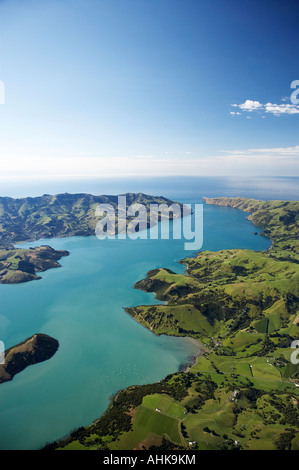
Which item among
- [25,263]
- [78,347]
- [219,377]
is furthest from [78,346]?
[25,263]

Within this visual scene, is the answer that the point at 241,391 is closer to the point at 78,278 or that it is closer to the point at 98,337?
the point at 98,337

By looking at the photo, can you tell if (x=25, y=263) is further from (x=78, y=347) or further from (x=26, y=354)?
(x=78, y=347)

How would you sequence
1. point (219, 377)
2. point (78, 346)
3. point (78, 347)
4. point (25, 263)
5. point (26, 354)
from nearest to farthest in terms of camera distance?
point (219, 377)
point (26, 354)
point (78, 347)
point (78, 346)
point (25, 263)

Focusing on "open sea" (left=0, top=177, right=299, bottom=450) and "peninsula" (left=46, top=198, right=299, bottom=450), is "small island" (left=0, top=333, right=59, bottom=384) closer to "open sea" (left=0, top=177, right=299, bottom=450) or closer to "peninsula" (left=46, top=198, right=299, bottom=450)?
"open sea" (left=0, top=177, right=299, bottom=450)

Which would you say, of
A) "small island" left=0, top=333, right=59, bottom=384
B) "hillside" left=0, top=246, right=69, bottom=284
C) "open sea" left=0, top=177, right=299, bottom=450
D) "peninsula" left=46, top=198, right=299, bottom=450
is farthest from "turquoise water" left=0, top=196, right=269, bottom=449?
"hillside" left=0, top=246, right=69, bottom=284

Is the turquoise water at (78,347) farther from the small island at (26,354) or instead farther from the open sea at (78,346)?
the small island at (26,354)
